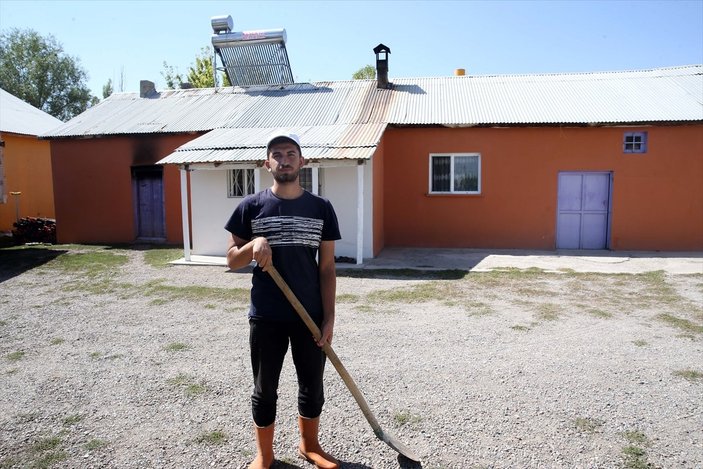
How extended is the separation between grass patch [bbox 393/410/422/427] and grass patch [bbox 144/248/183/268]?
7.54 metres

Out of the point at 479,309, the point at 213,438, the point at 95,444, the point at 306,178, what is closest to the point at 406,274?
the point at 479,309

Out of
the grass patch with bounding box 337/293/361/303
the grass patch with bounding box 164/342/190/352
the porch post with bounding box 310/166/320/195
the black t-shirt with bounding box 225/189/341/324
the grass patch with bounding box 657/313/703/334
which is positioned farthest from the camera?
the porch post with bounding box 310/166/320/195

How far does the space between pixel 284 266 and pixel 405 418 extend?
1.51 meters

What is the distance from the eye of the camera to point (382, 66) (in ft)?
45.8

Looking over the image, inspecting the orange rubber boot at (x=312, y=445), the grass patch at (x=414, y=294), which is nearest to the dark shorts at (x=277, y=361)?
the orange rubber boot at (x=312, y=445)

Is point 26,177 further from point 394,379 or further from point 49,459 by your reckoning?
point 394,379

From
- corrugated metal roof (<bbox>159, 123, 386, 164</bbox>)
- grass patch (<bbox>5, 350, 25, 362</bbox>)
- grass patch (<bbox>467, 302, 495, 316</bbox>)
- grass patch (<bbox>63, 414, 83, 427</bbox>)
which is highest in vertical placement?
corrugated metal roof (<bbox>159, 123, 386, 164</bbox>)

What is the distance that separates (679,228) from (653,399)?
30.3 feet

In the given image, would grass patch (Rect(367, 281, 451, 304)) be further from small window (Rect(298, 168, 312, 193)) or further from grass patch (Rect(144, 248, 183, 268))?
grass patch (Rect(144, 248, 183, 268))

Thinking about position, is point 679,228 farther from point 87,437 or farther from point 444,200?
point 87,437

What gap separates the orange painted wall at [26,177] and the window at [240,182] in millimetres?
9170

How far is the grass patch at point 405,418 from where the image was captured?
3.33 meters

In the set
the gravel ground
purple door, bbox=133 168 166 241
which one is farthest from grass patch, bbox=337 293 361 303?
purple door, bbox=133 168 166 241

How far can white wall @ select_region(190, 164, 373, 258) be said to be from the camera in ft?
34.0
